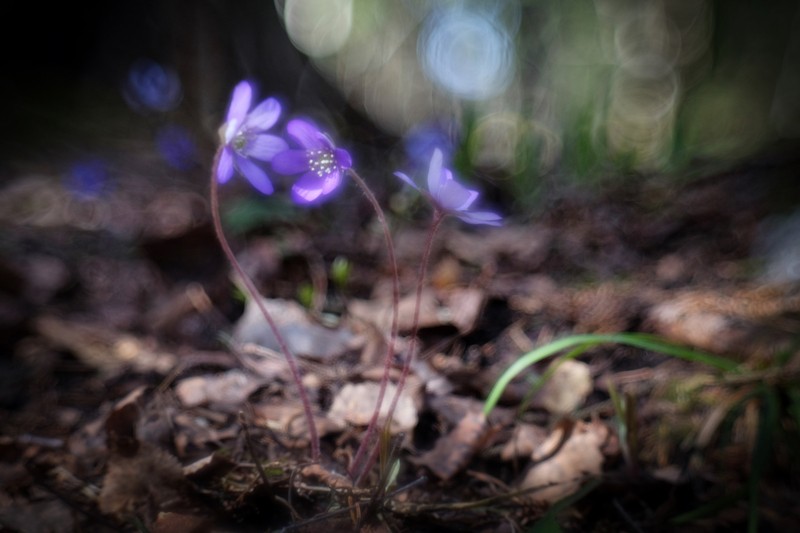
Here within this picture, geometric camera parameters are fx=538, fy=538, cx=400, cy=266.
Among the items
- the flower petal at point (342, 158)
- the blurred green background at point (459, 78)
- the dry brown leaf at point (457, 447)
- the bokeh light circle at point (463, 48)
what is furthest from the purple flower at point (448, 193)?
the bokeh light circle at point (463, 48)

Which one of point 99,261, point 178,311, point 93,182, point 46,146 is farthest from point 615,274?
point 46,146

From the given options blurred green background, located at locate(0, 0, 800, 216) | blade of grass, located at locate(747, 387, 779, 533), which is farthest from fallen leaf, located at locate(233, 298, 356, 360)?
blurred green background, located at locate(0, 0, 800, 216)

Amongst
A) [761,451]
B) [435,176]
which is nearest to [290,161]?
[435,176]

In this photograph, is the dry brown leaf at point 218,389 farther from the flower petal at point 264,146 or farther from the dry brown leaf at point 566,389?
the dry brown leaf at point 566,389

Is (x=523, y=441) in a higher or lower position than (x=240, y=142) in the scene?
lower

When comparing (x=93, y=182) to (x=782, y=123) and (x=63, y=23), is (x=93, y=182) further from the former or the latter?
(x=782, y=123)

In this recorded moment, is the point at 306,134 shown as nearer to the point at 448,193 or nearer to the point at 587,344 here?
the point at 448,193

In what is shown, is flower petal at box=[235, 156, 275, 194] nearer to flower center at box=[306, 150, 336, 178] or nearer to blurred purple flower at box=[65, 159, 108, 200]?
flower center at box=[306, 150, 336, 178]
